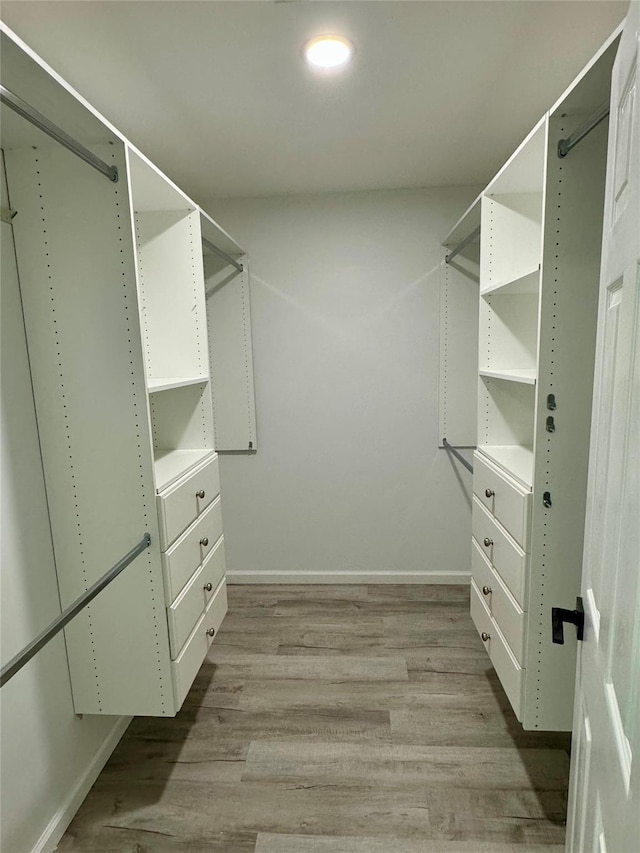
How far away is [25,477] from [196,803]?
126cm

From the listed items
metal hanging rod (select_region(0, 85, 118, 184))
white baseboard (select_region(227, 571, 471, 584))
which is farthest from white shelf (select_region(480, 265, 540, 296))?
white baseboard (select_region(227, 571, 471, 584))

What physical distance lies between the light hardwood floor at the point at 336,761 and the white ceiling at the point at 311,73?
2428mm

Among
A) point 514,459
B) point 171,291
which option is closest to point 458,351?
point 514,459

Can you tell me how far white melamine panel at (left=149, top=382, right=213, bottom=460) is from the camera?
2105 mm

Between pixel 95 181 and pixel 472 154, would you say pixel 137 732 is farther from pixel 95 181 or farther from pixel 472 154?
pixel 472 154

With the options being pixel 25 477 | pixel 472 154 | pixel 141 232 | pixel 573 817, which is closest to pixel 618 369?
pixel 573 817

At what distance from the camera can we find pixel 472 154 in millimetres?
2266

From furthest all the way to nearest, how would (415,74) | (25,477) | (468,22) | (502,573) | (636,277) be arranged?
(502,573) → (415,74) → (25,477) → (468,22) → (636,277)

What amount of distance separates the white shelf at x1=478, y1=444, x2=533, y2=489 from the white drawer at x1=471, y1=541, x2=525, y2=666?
416mm

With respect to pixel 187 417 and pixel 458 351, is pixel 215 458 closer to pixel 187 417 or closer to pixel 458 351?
pixel 187 417

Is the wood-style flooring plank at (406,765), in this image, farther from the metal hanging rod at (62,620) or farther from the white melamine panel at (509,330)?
the white melamine panel at (509,330)

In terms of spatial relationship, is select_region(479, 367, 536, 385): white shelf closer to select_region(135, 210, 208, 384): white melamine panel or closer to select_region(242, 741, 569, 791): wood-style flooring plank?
select_region(135, 210, 208, 384): white melamine panel

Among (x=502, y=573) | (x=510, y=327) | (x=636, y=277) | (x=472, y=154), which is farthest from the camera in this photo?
(x=472, y=154)

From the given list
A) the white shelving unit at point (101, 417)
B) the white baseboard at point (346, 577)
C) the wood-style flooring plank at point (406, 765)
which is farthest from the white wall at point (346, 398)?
the wood-style flooring plank at point (406, 765)
